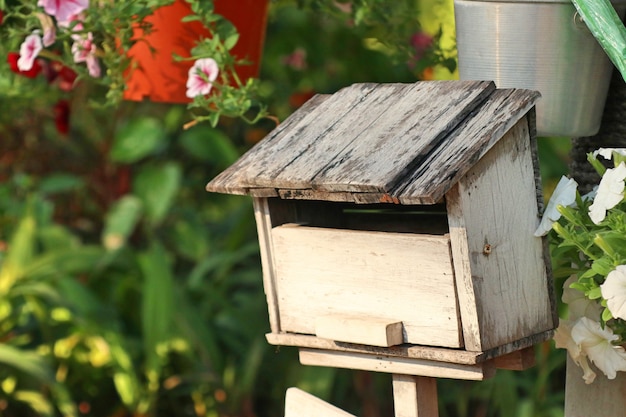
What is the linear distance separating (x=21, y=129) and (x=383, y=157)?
2745 mm

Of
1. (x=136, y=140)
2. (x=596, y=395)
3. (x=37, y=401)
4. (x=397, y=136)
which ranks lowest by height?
(x=37, y=401)

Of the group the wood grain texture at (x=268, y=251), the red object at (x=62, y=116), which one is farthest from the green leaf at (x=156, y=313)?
the wood grain texture at (x=268, y=251)

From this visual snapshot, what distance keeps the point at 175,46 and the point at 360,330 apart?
0.61 meters

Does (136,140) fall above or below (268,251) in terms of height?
below

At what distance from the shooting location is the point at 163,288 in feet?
9.11

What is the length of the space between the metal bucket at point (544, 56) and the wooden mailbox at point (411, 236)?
0.29ft

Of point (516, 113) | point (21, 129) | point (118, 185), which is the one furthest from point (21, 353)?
point (516, 113)

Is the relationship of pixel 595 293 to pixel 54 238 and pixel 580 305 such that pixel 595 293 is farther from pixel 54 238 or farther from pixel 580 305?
pixel 54 238

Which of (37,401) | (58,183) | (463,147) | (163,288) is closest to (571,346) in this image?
(463,147)

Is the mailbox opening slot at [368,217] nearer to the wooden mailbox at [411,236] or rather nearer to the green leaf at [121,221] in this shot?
the wooden mailbox at [411,236]

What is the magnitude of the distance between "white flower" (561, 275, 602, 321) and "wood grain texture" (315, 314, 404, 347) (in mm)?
240

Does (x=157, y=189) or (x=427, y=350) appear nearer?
(x=427, y=350)

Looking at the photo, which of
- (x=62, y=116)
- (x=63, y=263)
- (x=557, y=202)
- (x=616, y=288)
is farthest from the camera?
(x=63, y=263)

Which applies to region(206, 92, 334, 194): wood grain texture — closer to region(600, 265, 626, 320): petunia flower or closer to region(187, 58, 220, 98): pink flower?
region(187, 58, 220, 98): pink flower
